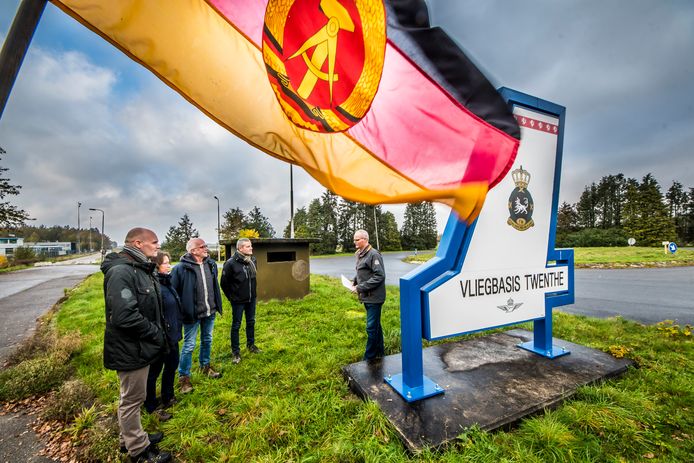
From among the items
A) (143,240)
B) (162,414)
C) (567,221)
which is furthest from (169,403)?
(567,221)

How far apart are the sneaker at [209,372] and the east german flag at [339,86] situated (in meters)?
3.30

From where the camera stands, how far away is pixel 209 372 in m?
3.95

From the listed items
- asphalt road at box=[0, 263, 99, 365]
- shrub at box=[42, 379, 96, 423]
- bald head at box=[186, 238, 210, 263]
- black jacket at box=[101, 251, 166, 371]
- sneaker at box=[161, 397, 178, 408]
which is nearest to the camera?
black jacket at box=[101, 251, 166, 371]

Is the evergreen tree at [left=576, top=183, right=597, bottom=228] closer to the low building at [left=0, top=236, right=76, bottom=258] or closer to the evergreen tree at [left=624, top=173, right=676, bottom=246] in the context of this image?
the evergreen tree at [left=624, top=173, right=676, bottom=246]

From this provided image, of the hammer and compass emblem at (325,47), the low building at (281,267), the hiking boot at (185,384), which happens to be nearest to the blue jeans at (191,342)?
the hiking boot at (185,384)

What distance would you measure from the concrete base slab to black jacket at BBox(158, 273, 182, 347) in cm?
215

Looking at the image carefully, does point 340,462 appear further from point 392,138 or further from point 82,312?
point 82,312

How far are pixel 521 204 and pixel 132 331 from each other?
4.51 meters

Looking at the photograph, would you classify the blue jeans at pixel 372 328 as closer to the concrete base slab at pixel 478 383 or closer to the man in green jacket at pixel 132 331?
the concrete base slab at pixel 478 383

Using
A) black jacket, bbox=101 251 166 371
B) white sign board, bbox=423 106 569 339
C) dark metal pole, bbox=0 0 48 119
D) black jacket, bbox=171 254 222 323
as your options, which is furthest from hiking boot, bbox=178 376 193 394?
dark metal pole, bbox=0 0 48 119

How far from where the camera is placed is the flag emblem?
2.00 m

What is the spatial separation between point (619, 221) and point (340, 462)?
254 ft

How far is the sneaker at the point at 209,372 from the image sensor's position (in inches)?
154

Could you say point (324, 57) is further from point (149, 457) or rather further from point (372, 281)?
point (149, 457)
